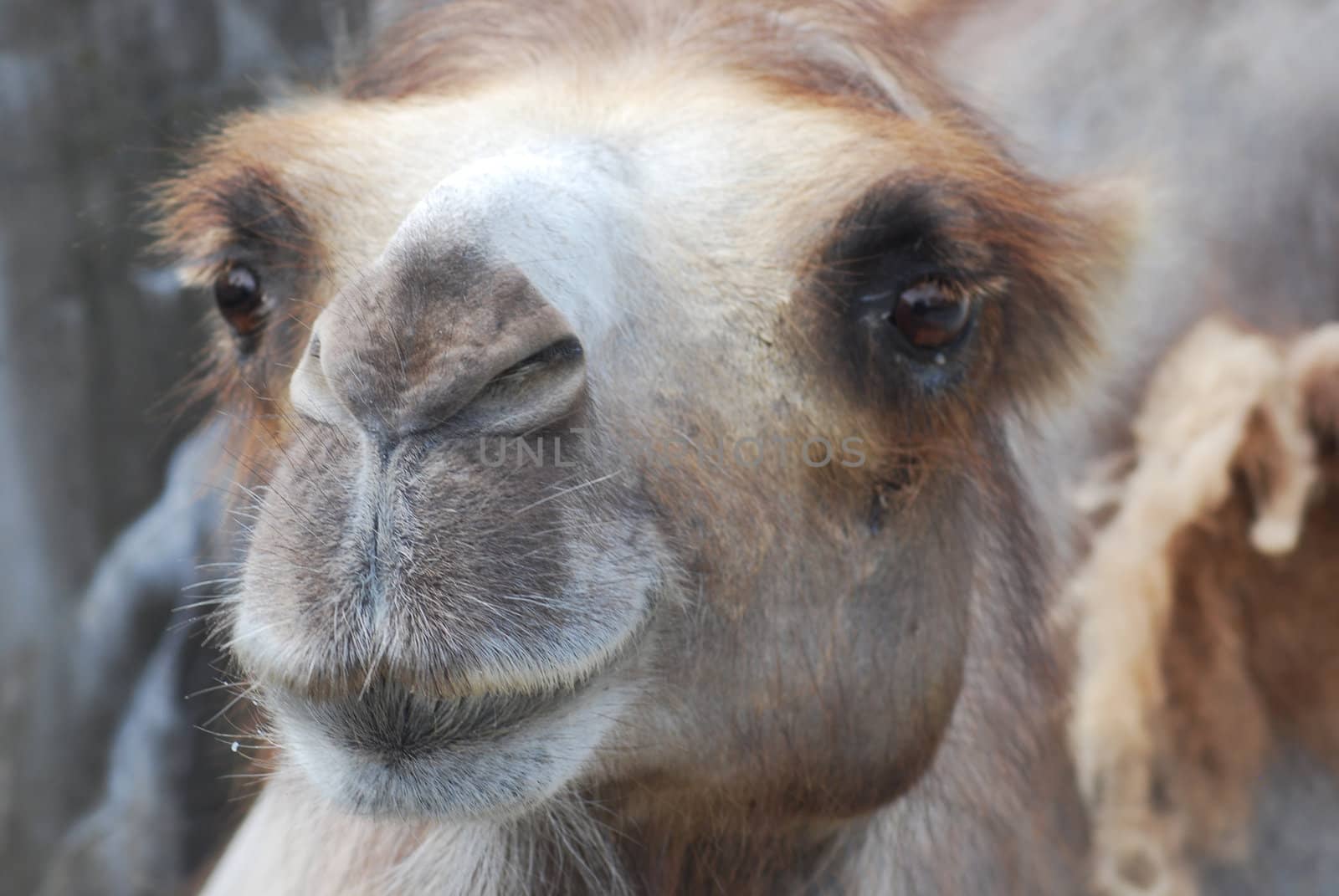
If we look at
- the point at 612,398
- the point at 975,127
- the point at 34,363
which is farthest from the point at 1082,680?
the point at 34,363

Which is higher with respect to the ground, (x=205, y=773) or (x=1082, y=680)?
(x=1082, y=680)

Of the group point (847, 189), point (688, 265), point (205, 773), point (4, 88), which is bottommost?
point (205, 773)

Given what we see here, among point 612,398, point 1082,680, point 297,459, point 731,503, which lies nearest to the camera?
point 297,459

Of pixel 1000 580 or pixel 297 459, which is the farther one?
pixel 1000 580

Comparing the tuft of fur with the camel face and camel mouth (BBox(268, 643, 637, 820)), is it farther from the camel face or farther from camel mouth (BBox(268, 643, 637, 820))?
camel mouth (BBox(268, 643, 637, 820))

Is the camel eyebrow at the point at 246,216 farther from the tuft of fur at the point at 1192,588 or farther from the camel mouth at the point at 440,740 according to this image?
the tuft of fur at the point at 1192,588

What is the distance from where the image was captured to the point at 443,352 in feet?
4.68

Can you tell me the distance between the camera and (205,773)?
4891 mm

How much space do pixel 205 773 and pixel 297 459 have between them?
12.4 ft

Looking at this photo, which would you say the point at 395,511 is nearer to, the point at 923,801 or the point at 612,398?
the point at 612,398

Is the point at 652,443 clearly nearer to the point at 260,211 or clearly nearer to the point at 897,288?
the point at 897,288

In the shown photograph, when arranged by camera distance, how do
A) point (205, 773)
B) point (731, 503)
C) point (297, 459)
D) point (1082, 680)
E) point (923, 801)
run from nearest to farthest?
1. point (297, 459)
2. point (731, 503)
3. point (923, 801)
4. point (1082, 680)
5. point (205, 773)

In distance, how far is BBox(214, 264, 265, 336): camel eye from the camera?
80.1 inches

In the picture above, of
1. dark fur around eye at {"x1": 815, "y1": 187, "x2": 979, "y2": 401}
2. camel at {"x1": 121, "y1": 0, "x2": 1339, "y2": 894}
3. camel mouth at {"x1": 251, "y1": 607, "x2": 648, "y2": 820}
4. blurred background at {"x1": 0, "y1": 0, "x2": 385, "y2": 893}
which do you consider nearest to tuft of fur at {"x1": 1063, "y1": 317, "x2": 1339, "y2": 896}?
camel at {"x1": 121, "y1": 0, "x2": 1339, "y2": 894}
